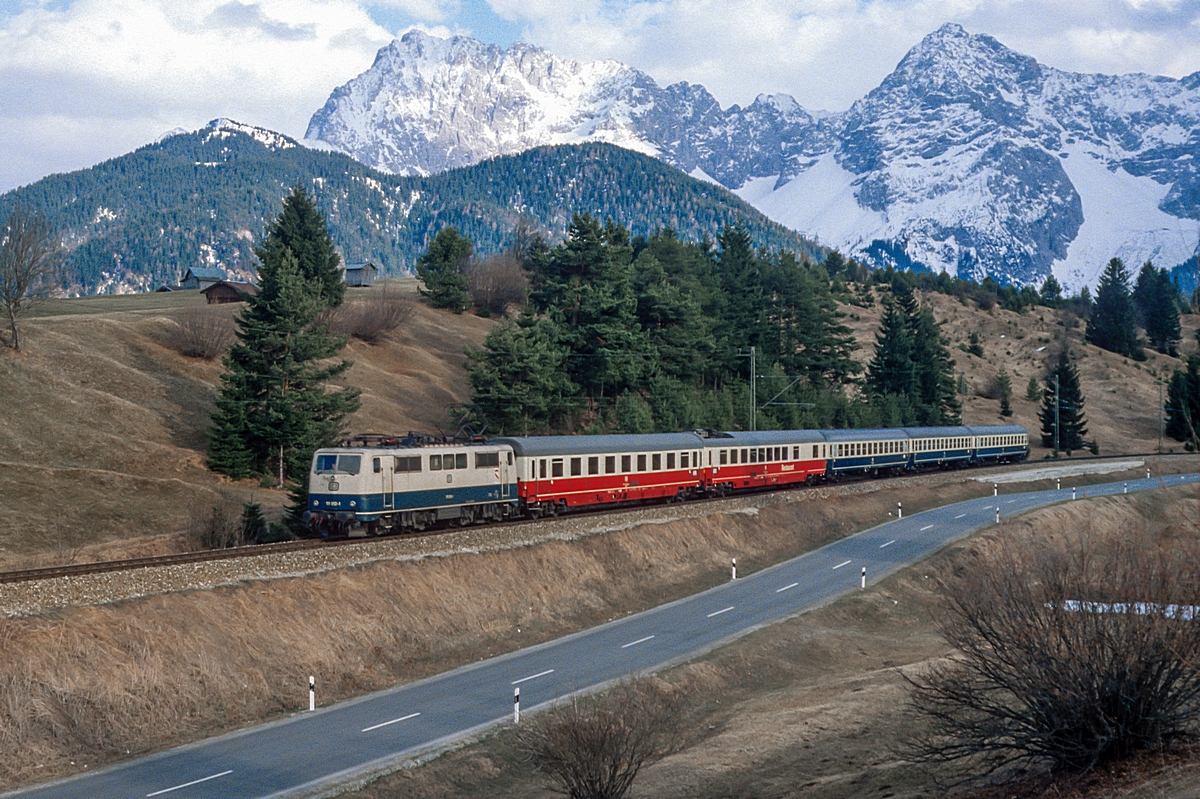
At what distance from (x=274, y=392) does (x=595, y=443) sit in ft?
59.8

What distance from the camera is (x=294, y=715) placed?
24.6 m

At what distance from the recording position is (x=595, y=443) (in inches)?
1778

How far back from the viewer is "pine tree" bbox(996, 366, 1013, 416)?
12738 cm

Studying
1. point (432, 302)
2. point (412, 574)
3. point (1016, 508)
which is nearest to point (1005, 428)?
point (1016, 508)

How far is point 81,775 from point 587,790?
10762 millimetres

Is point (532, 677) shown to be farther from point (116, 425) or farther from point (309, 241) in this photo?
point (309, 241)

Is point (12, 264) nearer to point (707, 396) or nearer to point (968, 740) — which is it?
point (707, 396)

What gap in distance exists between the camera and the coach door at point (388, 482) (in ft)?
112

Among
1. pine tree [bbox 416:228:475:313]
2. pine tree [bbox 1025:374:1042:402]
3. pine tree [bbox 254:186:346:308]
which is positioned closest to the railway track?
pine tree [bbox 254:186:346:308]

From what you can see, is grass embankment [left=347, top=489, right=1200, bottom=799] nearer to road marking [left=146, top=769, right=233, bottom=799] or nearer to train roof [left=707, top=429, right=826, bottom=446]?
road marking [left=146, top=769, right=233, bottom=799]

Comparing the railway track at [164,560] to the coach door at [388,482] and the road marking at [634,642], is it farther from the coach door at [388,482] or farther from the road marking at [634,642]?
the road marking at [634,642]

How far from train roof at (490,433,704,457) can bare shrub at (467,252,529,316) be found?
214ft

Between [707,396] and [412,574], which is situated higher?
[707,396]

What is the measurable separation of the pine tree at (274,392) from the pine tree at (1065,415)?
268 ft
